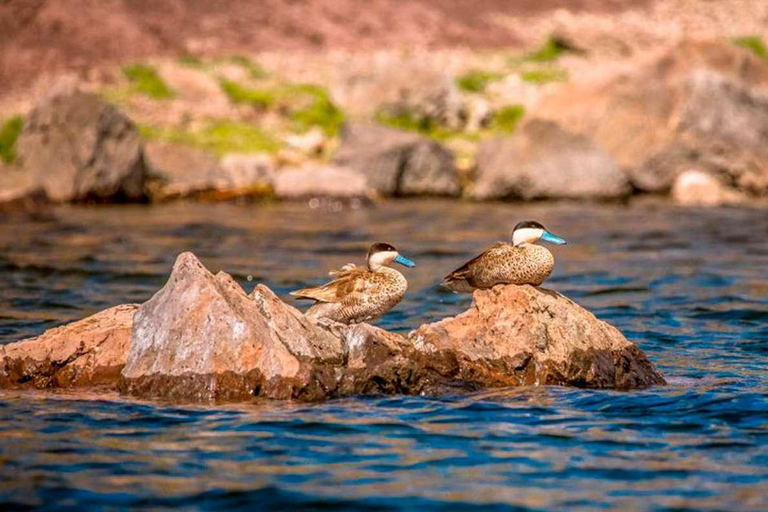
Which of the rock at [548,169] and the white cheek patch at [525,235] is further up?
the rock at [548,169]

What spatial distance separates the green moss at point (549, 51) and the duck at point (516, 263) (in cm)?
3716

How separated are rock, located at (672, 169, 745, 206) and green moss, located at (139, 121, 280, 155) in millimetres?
10101

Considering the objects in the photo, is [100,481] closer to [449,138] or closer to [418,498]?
[418,498]

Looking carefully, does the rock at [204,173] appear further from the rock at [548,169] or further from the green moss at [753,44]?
the green moss at [753,44]

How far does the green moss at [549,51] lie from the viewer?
4816 cm

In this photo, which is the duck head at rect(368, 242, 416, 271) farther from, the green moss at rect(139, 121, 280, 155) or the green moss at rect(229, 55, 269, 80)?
the green moss at rect(229, 55, 269, 80)

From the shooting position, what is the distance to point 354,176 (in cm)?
3012

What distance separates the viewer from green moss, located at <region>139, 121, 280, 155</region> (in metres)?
33.8

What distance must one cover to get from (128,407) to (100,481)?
6.03ft

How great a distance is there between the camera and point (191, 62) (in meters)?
44.4

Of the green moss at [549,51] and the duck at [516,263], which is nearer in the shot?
the duck at [516,263]

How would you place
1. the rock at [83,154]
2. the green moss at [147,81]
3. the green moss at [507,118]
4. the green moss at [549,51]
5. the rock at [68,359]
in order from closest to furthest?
1. the rock at [68,359]
2. the rock at [83,154]
3. the green moss at [507,118]
4. the green moss at [147,81]
5. the green moss at [549,51]

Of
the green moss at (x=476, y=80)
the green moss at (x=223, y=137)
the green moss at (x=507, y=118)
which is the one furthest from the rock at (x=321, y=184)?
the green moss at (x=476, y=80)

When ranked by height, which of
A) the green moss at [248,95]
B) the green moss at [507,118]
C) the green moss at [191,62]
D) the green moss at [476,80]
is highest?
the green moss at [191,62]
